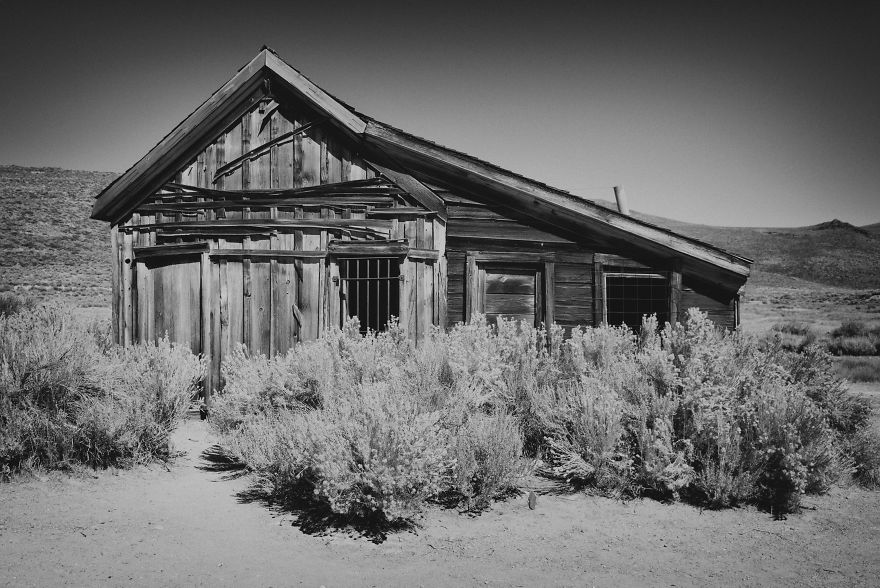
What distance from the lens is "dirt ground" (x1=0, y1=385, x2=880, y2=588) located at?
11.6 ft

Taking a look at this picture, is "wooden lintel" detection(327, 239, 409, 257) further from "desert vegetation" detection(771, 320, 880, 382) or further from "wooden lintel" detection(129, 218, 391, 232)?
"desert vegetation" detection(771, 320, 880, 382)

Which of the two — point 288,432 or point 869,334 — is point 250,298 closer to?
point 288,432

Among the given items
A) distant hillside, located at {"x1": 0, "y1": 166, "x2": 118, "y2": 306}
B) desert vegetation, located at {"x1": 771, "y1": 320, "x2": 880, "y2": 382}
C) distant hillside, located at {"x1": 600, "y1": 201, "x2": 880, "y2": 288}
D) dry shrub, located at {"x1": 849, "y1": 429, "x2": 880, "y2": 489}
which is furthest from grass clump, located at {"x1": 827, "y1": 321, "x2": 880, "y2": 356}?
distant hillside, located at {"x1": 600, "y1": 201, "x2": 880, "y2": 288}

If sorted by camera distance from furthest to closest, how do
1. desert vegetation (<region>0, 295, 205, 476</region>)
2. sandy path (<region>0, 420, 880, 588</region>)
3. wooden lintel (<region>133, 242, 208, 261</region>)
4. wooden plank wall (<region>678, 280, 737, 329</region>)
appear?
1. wooden plank wall (<region>678, 280, 737, 329</region>)
2. wooden lintel (<region>133, 242, 208, 261</region>)
3. desert vegetation (<region>0, 295, 205, 476</region>)
4. sandy path (<region>0, 420, 880, 588</region>)

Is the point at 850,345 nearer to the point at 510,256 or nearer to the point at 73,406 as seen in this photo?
the point at 510,256

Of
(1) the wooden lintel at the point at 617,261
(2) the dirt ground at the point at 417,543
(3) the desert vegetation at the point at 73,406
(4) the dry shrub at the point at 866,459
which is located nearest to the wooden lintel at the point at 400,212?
(1) the wooden lintel at the point at 617,261

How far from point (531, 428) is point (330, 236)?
421 centimetres

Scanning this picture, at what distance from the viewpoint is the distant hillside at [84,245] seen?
29359 millimetres

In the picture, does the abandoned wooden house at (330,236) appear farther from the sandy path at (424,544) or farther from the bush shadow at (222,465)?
the sandy path at (424,544)

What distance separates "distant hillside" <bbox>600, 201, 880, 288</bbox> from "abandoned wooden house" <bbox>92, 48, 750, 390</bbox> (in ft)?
147

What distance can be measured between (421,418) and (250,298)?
4604 millimetres

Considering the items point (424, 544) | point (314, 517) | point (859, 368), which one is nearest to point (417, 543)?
point (424, 544)

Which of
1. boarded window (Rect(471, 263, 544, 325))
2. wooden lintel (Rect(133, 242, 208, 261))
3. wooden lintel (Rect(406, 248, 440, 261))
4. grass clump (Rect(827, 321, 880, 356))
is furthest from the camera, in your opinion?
grass clump (Rect(827, 321, 880, 356))

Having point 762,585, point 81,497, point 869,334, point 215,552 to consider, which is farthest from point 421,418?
point 869,334
